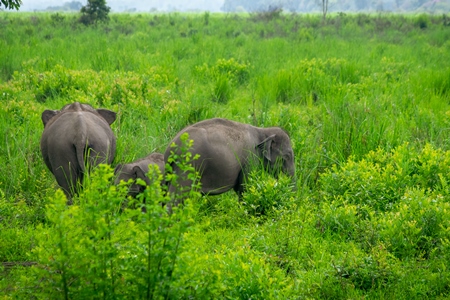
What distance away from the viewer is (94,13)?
20.4 meters

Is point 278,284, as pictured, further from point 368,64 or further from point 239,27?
point 239,27

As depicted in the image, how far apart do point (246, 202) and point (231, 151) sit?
47 centimetres

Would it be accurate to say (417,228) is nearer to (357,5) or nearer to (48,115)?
(48,115)

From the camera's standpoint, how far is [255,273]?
338 cm

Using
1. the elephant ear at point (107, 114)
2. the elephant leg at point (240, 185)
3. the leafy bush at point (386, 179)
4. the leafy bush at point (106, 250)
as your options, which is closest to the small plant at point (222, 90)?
the elephant ear at point (107, 114)

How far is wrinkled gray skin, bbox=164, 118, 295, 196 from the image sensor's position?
4762 millimetres

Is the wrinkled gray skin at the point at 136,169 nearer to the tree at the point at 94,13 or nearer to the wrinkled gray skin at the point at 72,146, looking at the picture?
the wrinkled gray skin at the point at 72,146

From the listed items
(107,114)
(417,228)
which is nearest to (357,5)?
(107,114)

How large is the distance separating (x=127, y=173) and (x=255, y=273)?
7.43 feet

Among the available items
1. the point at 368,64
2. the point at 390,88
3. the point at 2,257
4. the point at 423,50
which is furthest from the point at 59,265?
the point at 423,50

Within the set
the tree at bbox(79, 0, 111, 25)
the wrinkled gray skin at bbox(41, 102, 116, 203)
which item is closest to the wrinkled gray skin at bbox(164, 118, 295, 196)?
the wrinkled gray skin at bbox(41, 102, 116, 203)

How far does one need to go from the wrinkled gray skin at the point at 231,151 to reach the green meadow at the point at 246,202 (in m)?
0.19

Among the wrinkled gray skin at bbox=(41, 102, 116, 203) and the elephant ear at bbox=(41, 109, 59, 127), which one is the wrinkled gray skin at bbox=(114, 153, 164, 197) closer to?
the wrinkled gray skin at bbox=(41, 102, 116, 203)

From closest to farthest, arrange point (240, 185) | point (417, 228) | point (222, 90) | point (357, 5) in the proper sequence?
point (417, 228) → point (240, 185) → point (222, 90) → point (357, 5)
